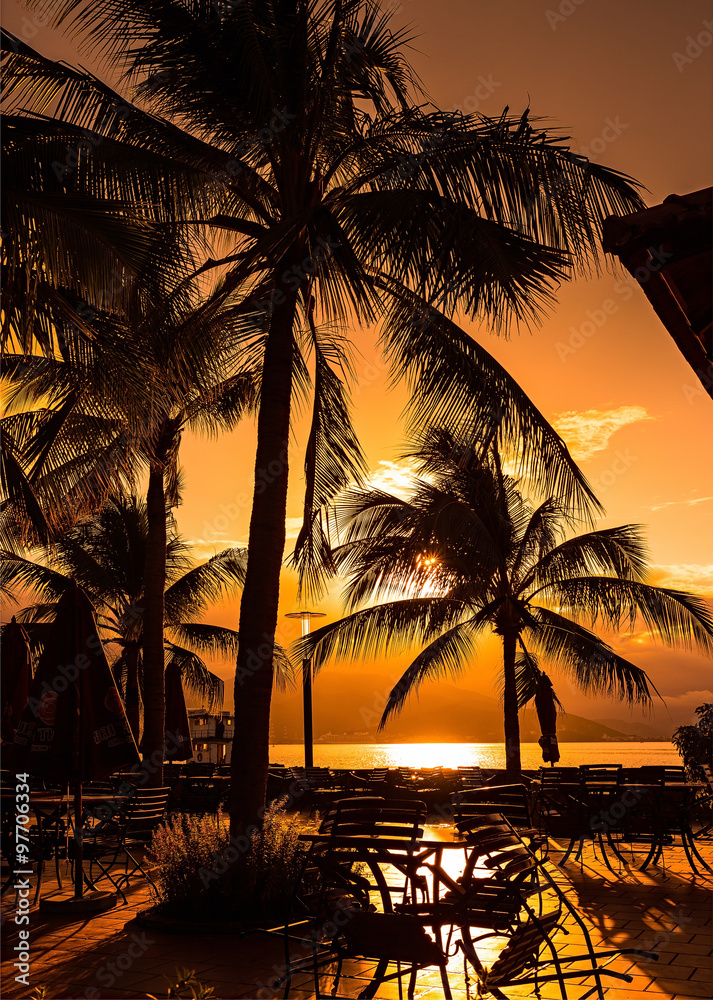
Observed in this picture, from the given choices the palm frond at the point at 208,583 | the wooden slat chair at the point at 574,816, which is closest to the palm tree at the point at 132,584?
the palm frond at the point at 208,583

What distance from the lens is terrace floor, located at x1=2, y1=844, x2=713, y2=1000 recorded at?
4.82 metres

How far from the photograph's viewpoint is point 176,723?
14500mm

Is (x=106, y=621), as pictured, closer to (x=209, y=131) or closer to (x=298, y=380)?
(x=298, y=380)

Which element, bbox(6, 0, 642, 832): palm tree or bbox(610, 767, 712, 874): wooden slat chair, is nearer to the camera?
bbox(6, 0, 642, 832): palm tree

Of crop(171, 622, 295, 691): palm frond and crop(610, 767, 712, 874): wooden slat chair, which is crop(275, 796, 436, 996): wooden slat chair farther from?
crop(171, 622, 295, 691): palm frond

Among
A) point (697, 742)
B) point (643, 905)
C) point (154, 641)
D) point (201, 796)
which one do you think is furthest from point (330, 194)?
point (697, 742)

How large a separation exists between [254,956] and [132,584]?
1728 cm

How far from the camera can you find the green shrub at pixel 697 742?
14.2 meters

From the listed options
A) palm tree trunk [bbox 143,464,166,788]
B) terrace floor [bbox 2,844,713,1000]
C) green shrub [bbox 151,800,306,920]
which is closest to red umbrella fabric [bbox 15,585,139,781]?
green shrub [bbox 151,800,306,920]

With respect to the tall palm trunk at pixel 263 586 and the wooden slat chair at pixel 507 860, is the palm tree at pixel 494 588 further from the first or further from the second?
the wooden slat chair at pixel 507 860

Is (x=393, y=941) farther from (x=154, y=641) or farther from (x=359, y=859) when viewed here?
(x=154, y=641)

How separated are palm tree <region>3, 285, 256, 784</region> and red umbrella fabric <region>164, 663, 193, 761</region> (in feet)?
3.94

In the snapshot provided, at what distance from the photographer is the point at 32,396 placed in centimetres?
1245

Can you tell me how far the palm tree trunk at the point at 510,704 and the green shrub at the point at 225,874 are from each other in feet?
25.4
